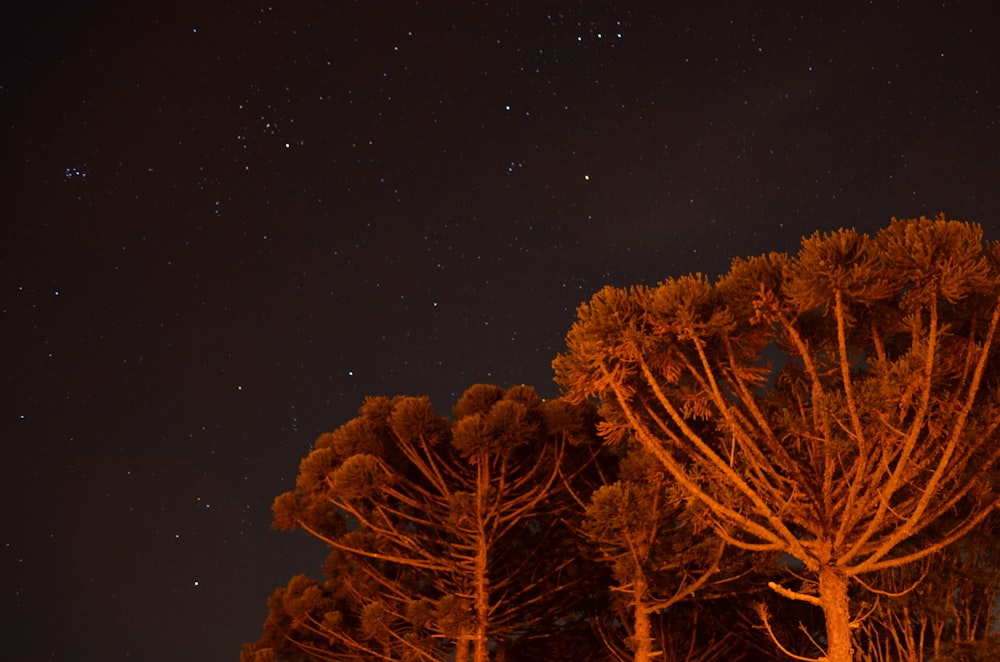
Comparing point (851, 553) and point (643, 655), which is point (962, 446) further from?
point (643, 655)

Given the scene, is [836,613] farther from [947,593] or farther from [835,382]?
[947,593]

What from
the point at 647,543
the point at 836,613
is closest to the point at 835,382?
the point at 836,613

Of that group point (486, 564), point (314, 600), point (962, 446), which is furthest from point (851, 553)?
point (314, 600)

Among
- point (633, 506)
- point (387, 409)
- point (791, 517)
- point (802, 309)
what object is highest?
point (387, 409)

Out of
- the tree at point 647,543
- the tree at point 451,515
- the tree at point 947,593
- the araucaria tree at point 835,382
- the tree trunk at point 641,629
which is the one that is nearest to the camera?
the araucaria tree at point 835,382

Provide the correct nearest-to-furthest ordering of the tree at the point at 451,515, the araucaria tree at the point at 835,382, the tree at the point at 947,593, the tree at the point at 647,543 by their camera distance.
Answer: the araucaria tree at the point at 835,382 → the tree at the point at 647,543 → the tree at the point at 947,593 → the tree at the point at 451,515

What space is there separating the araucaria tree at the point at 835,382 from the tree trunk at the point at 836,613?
1cm

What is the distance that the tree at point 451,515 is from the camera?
12641mm

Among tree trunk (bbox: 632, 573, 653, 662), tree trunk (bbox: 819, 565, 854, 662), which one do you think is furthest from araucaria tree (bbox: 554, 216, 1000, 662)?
tree trunk (bbox: 632, 573, 653, 662)

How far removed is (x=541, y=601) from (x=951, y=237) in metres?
10.5

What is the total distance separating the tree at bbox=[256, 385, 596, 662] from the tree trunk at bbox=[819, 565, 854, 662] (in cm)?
621

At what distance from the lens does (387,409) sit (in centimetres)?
1385

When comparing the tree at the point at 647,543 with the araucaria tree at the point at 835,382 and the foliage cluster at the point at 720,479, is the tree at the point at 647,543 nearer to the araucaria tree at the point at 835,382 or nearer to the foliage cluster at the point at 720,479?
the foliage cluster at the point at 720,479

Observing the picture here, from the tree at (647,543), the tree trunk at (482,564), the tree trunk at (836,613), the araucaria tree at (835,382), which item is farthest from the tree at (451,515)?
the tree trunk at (836,613)
